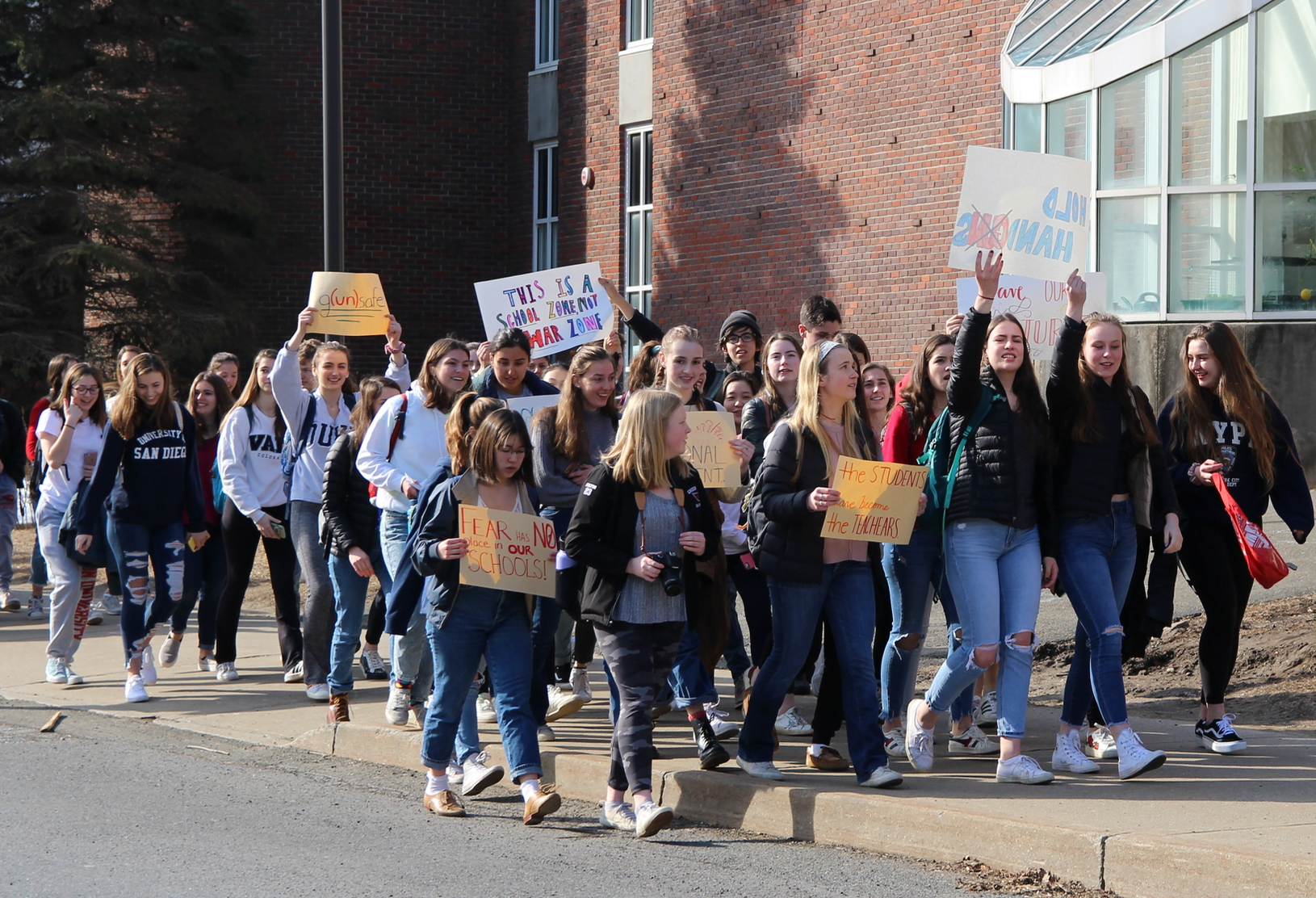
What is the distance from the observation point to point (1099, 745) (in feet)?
22.5

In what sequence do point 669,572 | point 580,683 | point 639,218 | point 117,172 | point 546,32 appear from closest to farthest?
point 669,572 < point 580,683 < point 117,172 < point 639,218 < point 546,32

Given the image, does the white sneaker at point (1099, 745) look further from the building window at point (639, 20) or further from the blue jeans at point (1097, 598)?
the building window at point (639, 20)

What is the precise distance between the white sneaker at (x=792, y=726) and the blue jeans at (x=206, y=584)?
12.9 feet

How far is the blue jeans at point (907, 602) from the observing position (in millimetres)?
6641

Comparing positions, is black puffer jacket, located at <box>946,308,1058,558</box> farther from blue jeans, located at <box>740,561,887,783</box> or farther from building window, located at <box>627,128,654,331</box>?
building window, located at <box>627,128,654,331</box>

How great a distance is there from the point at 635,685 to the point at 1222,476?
2952mm

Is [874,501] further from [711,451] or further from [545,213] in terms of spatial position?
[545,213]


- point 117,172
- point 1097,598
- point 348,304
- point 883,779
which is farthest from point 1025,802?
point 117,172

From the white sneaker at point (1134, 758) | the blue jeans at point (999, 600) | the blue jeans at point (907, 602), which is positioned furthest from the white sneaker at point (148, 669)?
the white sneaker at point (1134, 758)

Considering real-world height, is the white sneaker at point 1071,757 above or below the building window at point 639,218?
below

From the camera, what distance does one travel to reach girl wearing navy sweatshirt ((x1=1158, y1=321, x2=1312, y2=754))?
6883 mm

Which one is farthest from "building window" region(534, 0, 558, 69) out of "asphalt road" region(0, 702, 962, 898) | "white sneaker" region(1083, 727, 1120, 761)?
"white sneaker" region(1083, 727, 1120, 761)

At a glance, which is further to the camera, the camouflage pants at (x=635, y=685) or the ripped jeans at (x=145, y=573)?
the ripped jeans at (x=145, y=573)

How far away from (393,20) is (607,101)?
398cm
